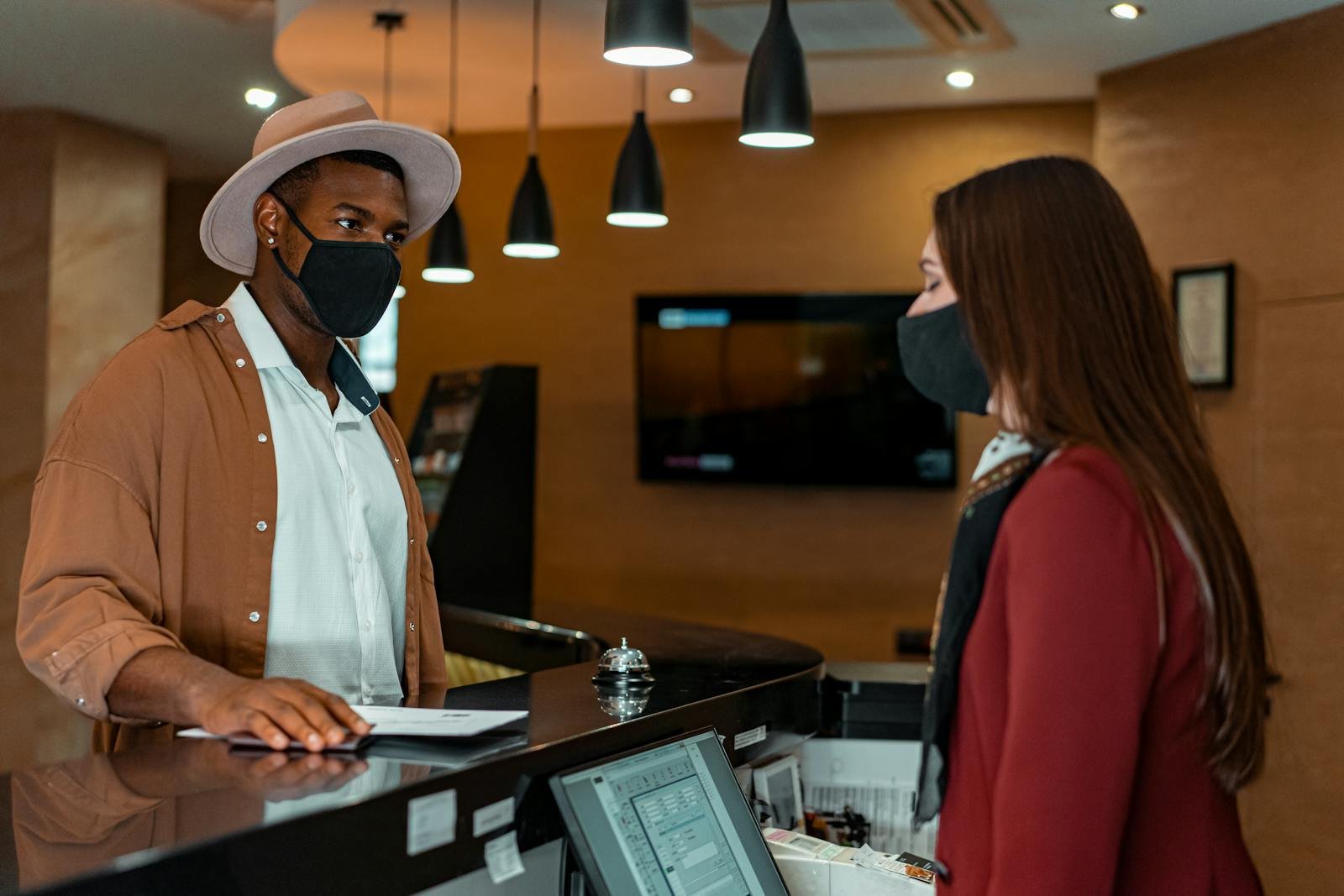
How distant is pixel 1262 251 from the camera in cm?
486

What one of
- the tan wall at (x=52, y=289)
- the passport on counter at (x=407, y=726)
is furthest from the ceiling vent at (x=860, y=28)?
the passport on counter at (x=407, y=726)

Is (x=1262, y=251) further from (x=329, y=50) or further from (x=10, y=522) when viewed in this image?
(x=10, y=522)

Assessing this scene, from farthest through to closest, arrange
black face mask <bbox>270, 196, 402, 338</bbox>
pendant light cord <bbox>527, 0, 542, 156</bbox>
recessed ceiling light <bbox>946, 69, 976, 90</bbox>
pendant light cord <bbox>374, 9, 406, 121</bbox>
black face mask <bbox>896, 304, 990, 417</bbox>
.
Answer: recessed ceiling light <bbox>946, 69, 976, 90</bbox>, pendant light cord <bbox>374, 9, 406, 121</bbox>, pendant light cord <bbox>527, 0, 542, 156</bbox>, black face mask <bbox>270, 196, 402, 338</bbox>, black face mask <bbox>896, 304, 990, 417</bbox>

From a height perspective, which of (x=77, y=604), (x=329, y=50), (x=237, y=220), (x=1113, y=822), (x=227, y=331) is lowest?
(x=1113, y=822)

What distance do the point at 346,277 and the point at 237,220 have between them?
0.24 metres

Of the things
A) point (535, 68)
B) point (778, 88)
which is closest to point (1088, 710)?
point (778, 88)

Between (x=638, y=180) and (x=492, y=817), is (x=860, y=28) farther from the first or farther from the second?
(x=492, y=817)

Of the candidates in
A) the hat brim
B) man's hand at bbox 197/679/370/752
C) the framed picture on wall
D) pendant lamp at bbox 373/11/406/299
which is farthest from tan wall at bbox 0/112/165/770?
the framed picture on wall

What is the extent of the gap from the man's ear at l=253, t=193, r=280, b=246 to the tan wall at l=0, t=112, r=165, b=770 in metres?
1.81

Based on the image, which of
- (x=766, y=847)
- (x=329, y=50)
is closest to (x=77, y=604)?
(x=766, y=847)

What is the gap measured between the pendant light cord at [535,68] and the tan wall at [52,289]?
1.17 meters

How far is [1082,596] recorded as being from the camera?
119 centimetres

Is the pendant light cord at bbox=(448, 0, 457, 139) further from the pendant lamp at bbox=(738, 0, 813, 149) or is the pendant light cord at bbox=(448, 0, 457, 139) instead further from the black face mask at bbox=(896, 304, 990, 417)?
the black face mask at bbox=(896, 304, 990, 417)

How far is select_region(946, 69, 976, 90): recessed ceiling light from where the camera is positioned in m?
5.55
